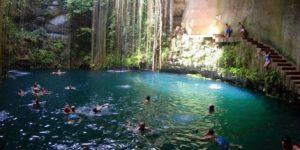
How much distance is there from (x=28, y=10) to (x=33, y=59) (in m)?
4.45

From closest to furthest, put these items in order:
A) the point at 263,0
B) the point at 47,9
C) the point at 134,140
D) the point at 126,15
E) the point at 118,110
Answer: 1. the point at 134,140
2. the point at 118,110
3. the point at 263,0
4. the point at 126,15
5. the point at 47,9

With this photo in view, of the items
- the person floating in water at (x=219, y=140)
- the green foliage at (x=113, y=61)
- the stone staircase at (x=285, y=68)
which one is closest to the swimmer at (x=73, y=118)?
the person floating in water at (x=219, y=140)

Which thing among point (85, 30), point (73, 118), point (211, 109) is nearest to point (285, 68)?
point (211, 109)

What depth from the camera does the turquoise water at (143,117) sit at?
450 inches

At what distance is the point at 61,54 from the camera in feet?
100

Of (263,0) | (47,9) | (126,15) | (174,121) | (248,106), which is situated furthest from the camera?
(47,9)

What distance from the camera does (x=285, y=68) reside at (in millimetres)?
17578

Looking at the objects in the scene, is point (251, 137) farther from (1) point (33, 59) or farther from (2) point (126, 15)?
(1) point (33, 59)

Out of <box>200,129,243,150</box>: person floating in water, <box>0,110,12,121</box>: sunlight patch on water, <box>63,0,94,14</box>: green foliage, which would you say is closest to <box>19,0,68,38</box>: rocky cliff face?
<box>63,0,94,14</box>: green foliage

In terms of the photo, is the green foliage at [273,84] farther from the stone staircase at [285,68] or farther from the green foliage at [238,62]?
the green foliage at [238,62]

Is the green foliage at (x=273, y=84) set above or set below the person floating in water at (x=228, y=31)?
below

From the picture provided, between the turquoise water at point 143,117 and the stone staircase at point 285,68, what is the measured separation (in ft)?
3.17

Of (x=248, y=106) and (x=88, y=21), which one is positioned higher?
(x=88, y=21)

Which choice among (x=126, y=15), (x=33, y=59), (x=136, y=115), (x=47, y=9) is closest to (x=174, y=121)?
(x=136, y=115)
